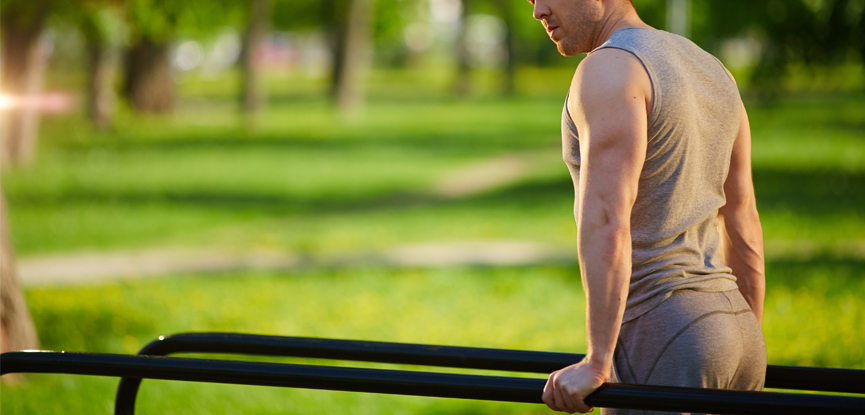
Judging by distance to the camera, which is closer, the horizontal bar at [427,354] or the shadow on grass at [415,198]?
the horizontal bar at [427,354]

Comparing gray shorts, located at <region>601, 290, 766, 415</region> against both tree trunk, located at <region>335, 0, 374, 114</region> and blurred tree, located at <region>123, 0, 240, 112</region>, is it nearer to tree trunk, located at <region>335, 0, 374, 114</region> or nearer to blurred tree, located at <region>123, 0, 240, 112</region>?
blurred tree, located at <region>123, 0, 240, 112</region>

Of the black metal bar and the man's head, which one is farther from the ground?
the man's head

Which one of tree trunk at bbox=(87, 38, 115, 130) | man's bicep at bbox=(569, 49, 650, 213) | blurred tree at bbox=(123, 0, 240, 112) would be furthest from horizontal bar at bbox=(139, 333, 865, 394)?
tree trunk at bbox=(87, 38, 115, 130)

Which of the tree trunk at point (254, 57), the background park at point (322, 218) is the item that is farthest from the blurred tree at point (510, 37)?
the tree trunk at point (254, 57)

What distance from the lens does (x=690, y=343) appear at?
177 centimetres

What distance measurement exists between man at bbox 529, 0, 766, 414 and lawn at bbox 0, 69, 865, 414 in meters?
3.12

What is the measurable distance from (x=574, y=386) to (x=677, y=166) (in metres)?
0.53

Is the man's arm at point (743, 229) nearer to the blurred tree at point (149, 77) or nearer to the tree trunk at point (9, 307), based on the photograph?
the tree trunk at point (9, 307)

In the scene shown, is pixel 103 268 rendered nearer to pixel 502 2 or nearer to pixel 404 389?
pixel 404 389

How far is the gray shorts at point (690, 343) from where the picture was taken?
70.0 inches

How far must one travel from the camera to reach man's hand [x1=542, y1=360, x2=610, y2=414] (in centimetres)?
174

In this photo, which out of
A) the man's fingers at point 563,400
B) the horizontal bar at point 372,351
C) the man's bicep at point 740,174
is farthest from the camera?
the horizontal bar at point 372,351

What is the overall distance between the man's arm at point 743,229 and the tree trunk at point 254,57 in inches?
920

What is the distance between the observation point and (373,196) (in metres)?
14.6
